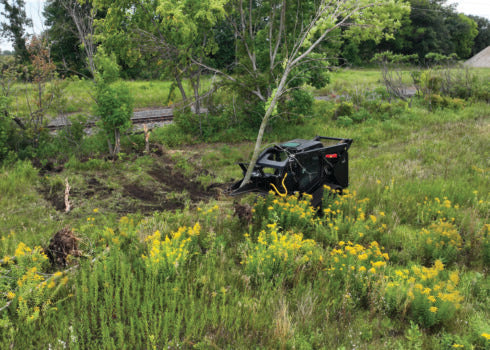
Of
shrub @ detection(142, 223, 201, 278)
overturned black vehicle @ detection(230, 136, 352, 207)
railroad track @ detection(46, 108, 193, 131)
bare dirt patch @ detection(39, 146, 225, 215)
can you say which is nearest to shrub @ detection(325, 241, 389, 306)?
overturned black vehicle @ detection(230, 136, 352, 207)

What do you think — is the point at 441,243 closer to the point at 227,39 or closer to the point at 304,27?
the point at 304,27

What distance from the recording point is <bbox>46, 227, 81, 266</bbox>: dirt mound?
465 centimetres

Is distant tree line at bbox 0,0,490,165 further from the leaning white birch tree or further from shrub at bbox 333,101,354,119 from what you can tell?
shrub at bbox 333,101,354,119

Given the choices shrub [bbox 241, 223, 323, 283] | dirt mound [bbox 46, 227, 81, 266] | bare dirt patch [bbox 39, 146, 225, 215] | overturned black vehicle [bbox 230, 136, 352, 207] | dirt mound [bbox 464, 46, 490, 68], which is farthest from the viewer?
dirt mound [bbox 464, 46, 490, 68]

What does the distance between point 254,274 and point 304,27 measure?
35.2ft

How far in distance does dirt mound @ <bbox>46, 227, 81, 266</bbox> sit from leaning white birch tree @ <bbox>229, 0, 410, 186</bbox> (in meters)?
3.29

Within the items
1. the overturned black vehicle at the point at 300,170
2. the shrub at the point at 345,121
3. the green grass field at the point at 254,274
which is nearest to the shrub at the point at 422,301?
the green grass field at the point at 254,274

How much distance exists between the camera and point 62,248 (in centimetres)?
471

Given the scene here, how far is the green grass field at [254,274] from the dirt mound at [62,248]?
0.41 feet

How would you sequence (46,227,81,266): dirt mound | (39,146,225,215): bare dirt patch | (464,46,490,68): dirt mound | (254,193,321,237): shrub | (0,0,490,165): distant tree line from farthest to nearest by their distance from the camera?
(464,46,490,68): dirt mound < (0,0,490,165): distant tree line < (39,146,225,215): bare dirt patch < (254,193,321,237): shrub < (46,227,81,266): dirt mound

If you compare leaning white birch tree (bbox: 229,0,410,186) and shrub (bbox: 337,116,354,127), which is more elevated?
leaning white birch tree (bbox: 229,0,410,186)

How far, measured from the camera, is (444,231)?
19.5 ft

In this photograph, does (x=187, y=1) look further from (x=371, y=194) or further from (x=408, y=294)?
(x=408, y=294)

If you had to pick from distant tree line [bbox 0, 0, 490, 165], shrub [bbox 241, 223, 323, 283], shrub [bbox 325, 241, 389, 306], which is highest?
distant tree line [bbox 0, 0, 490, 165]
